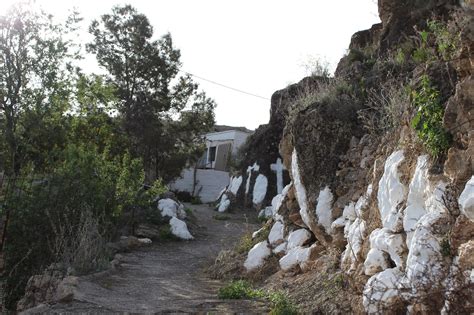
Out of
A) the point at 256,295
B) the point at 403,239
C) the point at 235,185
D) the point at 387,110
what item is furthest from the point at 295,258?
the point at 235,185

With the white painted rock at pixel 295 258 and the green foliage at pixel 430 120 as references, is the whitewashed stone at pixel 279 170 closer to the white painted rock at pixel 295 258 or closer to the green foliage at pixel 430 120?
the white painted rock at pixel 295 258

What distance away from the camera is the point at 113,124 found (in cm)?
2325

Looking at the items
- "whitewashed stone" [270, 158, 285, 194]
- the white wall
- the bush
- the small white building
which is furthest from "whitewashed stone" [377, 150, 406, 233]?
the white wall

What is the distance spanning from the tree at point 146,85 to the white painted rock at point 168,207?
568 cm

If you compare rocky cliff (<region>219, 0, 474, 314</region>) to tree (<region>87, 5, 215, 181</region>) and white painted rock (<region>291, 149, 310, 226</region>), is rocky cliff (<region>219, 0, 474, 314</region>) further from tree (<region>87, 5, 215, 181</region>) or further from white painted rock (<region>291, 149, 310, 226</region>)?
tree (<region>87, 5, 215, 181</region>)

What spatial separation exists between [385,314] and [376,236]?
1.08 m

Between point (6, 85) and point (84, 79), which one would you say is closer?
point (6, 85)

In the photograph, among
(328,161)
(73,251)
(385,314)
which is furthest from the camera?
(73,251)

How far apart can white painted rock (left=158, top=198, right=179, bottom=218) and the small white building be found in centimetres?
970

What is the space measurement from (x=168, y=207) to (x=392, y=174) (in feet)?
42.9

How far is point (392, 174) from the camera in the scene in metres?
6.12

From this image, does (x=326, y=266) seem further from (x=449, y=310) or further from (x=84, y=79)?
(x=84, y=79)

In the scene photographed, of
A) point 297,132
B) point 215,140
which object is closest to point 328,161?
point 297,132

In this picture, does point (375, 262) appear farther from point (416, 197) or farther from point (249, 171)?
point (249, 171)
